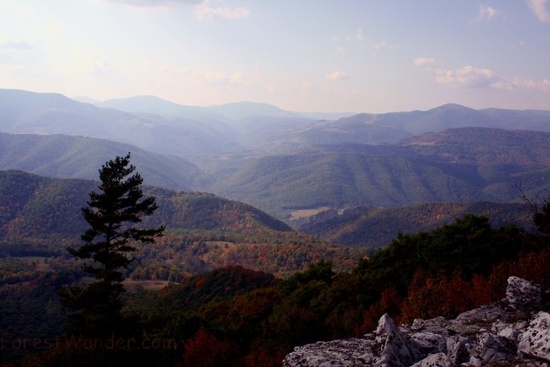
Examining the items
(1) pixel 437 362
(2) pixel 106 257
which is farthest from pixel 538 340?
(2) pixel 106 257

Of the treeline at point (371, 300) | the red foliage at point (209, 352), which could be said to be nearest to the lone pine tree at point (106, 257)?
the treeline at point (371, 300)

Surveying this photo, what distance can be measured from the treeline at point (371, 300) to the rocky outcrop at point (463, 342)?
117 centimetres

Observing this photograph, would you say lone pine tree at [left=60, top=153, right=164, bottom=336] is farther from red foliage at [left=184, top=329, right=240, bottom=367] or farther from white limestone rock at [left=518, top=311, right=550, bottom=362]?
white limestone rock at [left=518, top=311, right=550, bottom=362]

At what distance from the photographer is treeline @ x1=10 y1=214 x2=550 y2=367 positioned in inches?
680

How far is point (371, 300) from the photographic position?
26.2 m

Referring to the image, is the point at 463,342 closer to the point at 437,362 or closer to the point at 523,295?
the point at 437,362

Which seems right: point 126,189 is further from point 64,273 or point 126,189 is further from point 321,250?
point 321,250

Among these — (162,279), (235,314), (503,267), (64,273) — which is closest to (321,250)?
(162,279)

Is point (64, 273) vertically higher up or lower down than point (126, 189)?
lower down

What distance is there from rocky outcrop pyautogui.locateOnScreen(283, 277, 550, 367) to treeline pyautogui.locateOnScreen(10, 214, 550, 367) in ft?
3.84

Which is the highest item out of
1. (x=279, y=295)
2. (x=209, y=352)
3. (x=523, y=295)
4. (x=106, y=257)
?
(x=523, y=295)

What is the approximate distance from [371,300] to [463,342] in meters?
16.3

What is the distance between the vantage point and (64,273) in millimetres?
111375

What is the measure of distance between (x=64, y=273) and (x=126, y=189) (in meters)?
98.7
